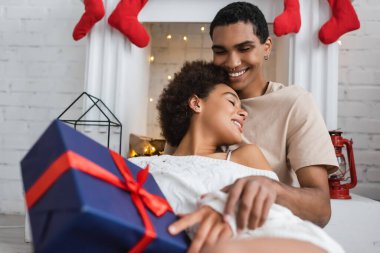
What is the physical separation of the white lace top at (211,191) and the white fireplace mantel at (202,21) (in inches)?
36.1

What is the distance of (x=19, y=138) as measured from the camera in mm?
2299

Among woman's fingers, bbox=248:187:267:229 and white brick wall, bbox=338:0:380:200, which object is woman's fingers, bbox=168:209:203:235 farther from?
white brick wall, bbox=338:0:380:200

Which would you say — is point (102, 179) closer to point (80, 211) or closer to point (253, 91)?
point (80, 211)

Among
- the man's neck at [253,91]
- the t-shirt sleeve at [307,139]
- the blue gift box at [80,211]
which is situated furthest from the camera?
the man's neck at [253,91]

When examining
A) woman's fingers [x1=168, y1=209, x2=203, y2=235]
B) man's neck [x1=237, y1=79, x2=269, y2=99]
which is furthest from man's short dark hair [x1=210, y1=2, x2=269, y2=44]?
woman's fingers [x1=168, y1=209, x2=203, y2=235]

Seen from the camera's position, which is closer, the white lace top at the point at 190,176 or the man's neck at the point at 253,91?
the white lace top at the point at 190,176

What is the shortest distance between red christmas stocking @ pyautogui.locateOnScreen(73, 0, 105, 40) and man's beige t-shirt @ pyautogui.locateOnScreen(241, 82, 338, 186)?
35.0 inches

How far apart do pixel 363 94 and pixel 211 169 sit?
1533 millimetres

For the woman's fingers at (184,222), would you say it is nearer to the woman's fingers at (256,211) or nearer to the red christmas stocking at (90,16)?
the woman's fingers at (256,211)

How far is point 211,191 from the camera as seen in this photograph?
0.78 m

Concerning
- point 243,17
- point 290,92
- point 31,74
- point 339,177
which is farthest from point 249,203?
point 31,74

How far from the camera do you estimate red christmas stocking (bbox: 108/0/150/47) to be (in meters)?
1.76

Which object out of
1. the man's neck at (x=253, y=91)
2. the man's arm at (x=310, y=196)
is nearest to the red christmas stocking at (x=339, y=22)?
the man's neck at (x=253, y=91)

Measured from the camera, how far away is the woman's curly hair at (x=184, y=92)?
3.80ft
